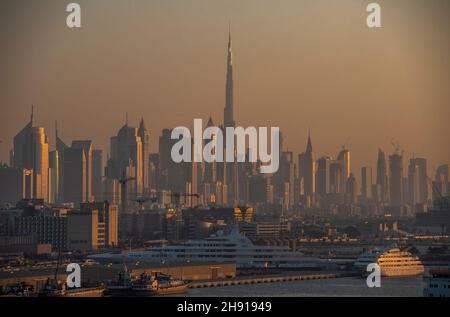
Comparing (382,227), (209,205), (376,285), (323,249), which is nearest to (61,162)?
(209,205)

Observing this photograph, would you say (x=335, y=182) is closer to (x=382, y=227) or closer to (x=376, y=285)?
(x=382, y=227)

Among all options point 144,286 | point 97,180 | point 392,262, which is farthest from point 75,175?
point 144,286

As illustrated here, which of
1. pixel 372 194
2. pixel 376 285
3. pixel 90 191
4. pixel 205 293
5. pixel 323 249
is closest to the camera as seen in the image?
pixel 205 293

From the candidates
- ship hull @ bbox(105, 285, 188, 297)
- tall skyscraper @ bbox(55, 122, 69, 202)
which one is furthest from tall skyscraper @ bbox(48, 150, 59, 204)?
ship hull @ bbox(105, 285, 188, 297)

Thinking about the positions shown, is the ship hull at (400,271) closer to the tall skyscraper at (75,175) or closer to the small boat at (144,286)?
the small boat at (144,286)

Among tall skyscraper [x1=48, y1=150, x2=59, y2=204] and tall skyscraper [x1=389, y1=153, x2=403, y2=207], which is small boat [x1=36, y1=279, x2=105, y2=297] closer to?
tall skyscraper [x1=48, y1=150, x2=59, y2=204]

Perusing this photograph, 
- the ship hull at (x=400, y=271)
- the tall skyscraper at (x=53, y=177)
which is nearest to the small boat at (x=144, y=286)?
the ship hull at (x=400, y=271)

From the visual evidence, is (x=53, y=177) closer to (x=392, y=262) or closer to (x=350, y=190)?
(x=350, y=190)
